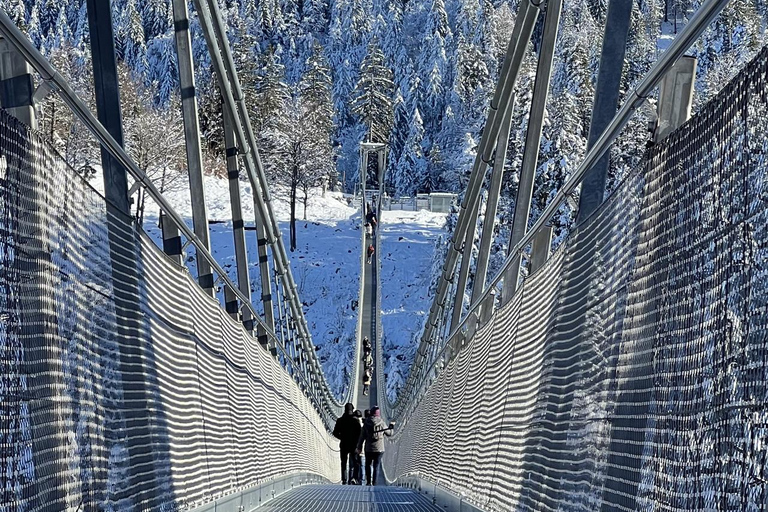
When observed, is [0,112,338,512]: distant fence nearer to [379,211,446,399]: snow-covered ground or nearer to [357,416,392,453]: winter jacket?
[357,416,392,453]: winter jacket

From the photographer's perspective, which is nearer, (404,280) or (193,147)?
(193,147)

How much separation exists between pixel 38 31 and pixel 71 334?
8275cm

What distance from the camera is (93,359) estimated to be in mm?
3043

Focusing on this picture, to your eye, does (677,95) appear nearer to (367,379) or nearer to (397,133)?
(367,379)

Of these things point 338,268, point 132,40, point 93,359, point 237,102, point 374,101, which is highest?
point 132,40

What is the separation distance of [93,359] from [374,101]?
3216 inches

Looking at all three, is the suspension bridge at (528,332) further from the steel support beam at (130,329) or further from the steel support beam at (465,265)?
the steel support beam at (465,265)

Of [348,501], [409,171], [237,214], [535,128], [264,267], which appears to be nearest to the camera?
[535,128]

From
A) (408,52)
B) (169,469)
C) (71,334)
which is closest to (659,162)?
(71,334)

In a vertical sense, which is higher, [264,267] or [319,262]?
[319,262]

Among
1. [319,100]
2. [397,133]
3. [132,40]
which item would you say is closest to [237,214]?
[319,100]

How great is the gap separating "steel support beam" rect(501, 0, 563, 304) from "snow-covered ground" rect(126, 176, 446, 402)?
34207mm

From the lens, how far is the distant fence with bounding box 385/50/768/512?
1.76 m

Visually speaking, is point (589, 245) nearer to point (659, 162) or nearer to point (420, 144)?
point (659, 162)
